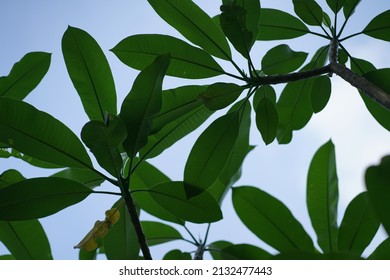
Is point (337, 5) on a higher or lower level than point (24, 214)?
higher

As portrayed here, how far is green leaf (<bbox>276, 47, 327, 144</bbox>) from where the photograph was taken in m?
1.81

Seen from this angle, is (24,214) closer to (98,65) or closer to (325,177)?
(98,65)

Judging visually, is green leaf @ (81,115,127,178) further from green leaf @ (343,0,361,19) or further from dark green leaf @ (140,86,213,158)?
green leaf @ (343,0,361,19)

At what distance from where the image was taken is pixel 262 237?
130cm

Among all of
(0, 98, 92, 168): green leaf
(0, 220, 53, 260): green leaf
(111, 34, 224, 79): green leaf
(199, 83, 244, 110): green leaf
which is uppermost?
(111, 34, 224, 79): green leaf

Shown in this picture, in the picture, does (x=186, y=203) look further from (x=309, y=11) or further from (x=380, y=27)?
(x=380, y=27)

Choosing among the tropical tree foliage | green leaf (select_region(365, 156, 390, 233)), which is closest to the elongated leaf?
the tropical tree foliage

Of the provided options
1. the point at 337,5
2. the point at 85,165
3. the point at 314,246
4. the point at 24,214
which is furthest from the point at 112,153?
the point at 337,5

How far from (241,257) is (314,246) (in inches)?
8.3

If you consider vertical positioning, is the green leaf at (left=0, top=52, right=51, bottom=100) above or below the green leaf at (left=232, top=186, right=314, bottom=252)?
above

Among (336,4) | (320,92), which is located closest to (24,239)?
(320,92)

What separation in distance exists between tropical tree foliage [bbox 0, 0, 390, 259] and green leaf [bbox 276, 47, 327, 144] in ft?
0.30

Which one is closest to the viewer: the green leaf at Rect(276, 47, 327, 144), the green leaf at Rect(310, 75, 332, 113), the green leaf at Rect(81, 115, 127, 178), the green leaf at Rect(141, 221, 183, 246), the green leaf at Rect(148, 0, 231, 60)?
the green leaf at Rect(81, 115, 127, 178)

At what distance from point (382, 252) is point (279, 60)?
28.9 inches
